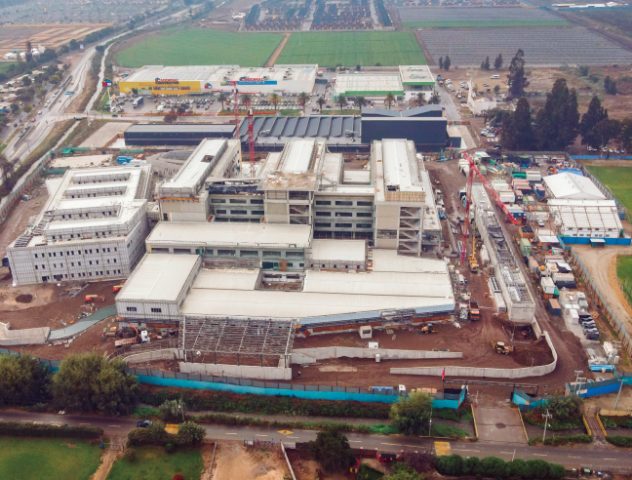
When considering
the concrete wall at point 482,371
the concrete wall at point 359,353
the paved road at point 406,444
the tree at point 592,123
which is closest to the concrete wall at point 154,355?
the paved road at point 406,444

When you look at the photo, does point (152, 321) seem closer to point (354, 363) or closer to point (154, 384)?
point (154, 384)

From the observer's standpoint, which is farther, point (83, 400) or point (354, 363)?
point (354, 363)

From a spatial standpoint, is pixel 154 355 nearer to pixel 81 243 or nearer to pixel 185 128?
pixel 81 243

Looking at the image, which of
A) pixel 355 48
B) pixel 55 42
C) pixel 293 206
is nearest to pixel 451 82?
pixel 355 48

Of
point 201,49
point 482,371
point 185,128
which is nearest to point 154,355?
point 482,371

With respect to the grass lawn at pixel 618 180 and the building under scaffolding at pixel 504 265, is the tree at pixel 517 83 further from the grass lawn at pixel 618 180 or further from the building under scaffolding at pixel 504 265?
the building under scaffolding at pixel 504 265
